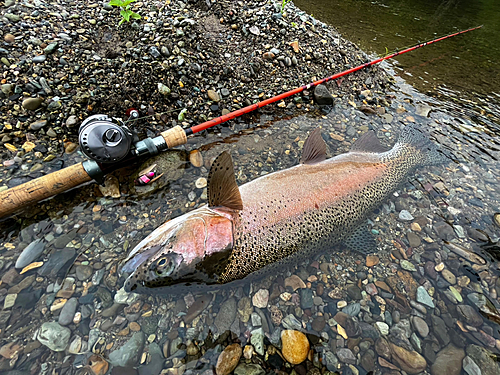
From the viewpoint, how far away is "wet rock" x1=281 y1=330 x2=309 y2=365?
2.61 meters

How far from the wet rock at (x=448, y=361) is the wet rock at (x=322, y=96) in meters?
4.10

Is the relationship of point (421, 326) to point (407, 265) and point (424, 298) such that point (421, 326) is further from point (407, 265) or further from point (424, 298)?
point (407, 265)

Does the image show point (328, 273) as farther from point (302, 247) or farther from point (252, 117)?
point (252, 117)

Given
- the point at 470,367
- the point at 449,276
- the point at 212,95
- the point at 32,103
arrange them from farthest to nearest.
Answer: the point at 212,95
the point at 32,103
the point at 449,276
the point at 470,367

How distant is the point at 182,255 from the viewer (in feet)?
8.31

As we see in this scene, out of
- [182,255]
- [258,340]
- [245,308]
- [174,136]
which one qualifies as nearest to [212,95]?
[174,136]

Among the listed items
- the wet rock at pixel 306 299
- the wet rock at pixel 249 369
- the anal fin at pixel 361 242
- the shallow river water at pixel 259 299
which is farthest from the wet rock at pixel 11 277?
the anal fin at pixel 361 242

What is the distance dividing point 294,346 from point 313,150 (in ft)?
7.95

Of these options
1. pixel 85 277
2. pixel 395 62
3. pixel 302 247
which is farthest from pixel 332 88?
pixel 85 277

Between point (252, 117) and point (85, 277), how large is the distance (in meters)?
3.42

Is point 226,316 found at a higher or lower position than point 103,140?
lower

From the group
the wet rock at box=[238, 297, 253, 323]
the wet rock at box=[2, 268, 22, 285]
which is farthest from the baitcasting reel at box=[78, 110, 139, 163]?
the wet rock at box=[238, 297, 253, 323]

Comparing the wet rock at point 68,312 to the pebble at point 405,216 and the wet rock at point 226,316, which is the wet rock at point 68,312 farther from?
the pebble at point 405,216

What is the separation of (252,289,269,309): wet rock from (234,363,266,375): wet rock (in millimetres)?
558
